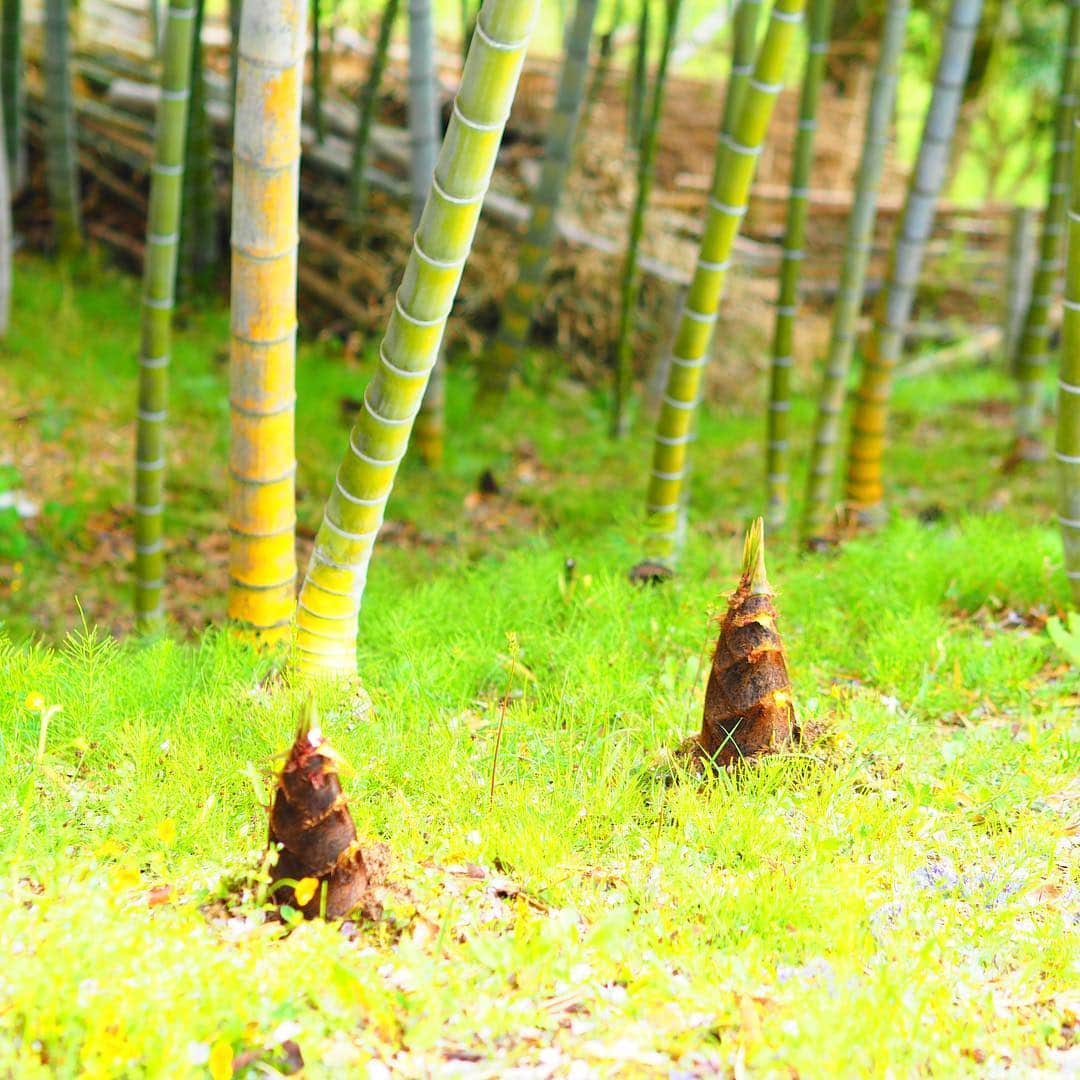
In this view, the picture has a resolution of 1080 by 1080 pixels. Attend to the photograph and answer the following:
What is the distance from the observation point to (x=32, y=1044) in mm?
1413

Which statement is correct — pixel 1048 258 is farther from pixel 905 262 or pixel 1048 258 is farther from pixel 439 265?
pixel 439 265

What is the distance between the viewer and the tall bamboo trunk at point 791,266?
415 cm

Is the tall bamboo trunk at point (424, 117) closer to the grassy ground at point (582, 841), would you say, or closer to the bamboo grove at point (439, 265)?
the bamboo grove at point (439, 265)

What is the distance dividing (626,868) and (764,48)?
81.0 inches

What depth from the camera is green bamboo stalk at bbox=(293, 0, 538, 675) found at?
2043mm

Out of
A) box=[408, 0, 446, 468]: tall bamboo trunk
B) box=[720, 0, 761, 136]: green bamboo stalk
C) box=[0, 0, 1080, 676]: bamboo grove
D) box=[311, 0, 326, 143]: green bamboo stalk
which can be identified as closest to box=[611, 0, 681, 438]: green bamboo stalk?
box=[0, 0, 1080, 676]: bamboo grove

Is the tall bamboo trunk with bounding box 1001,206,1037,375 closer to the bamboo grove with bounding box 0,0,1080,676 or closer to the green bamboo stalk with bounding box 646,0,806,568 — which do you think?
the bamboo grove with bounding box 0,0,1080,676

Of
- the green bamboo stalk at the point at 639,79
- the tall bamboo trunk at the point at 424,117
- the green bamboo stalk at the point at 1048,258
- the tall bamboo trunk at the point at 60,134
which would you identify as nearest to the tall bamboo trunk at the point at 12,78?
the tall bamboo trunk at the point at 60,134

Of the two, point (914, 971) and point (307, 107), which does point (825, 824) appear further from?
point (307, 107)

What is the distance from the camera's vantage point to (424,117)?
15.8 ft

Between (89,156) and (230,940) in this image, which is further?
(89,156)

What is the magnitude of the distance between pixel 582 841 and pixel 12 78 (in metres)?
6.06

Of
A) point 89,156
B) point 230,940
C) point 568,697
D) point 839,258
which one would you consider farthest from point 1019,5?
point 230,940

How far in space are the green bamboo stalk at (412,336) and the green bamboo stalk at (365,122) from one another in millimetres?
4158
